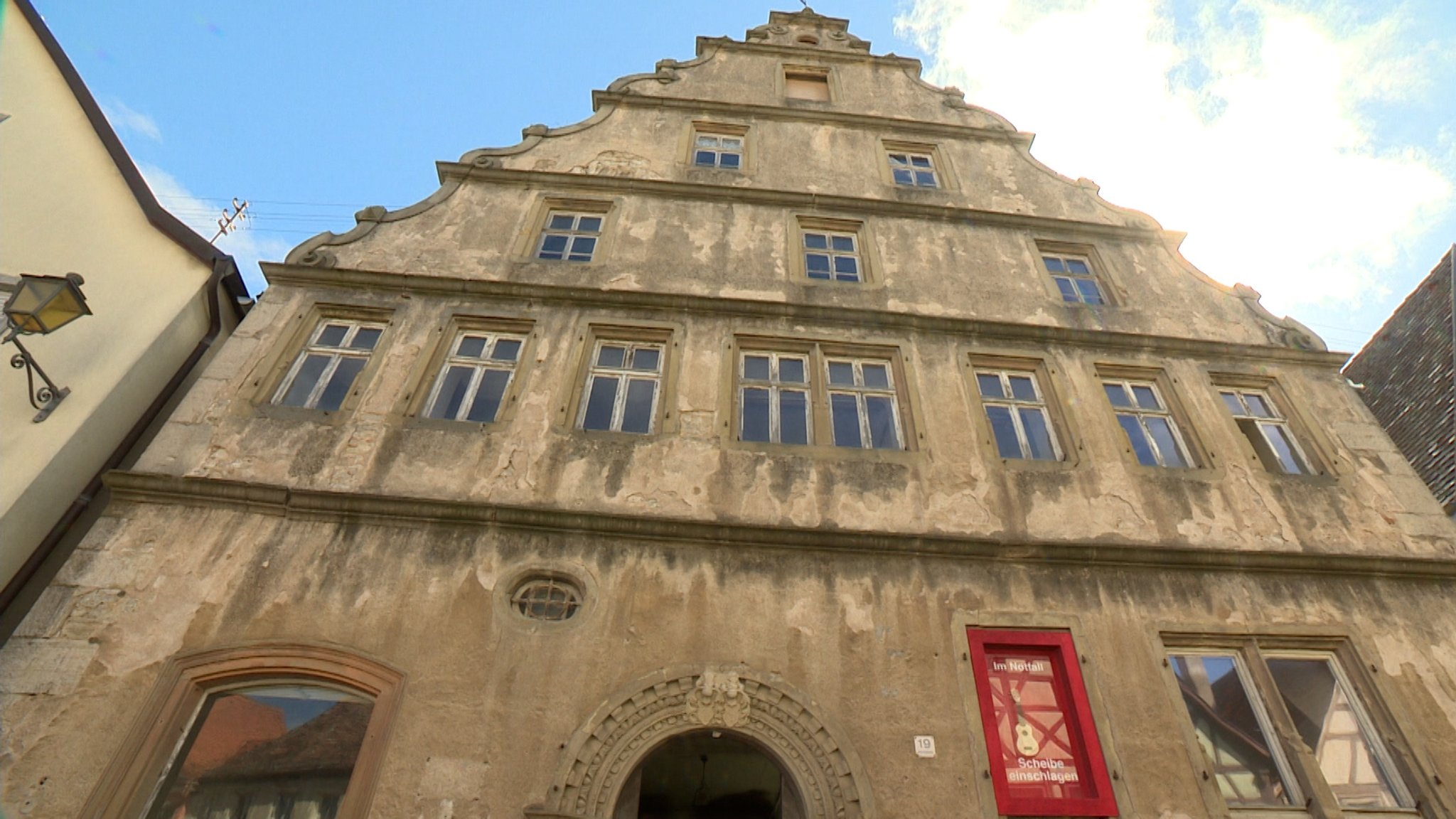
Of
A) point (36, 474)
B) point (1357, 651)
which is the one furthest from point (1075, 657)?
point (36, 474)

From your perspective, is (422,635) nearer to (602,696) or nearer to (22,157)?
(602,696)

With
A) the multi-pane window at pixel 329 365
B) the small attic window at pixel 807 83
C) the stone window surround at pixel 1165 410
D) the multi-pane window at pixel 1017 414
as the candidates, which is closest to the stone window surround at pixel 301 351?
the multi-pane window at pixel 329 365

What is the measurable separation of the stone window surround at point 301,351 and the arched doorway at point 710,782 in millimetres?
4735

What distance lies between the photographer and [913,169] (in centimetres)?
1215

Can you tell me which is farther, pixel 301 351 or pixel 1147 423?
pixel 1147 423

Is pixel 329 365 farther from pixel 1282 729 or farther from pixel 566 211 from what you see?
pixel 1282 729

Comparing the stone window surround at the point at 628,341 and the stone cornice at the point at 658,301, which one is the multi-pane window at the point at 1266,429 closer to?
the stone cornice at the point at 658,301

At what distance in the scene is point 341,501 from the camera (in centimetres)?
696

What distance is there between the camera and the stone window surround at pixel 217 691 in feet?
17.8

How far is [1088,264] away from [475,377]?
28.3ft

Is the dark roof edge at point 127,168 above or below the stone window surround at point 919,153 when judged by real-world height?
below

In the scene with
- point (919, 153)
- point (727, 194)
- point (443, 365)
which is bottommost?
point (443, 365)

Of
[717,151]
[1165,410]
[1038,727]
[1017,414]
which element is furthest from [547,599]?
[717,151]

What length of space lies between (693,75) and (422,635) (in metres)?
10.7
